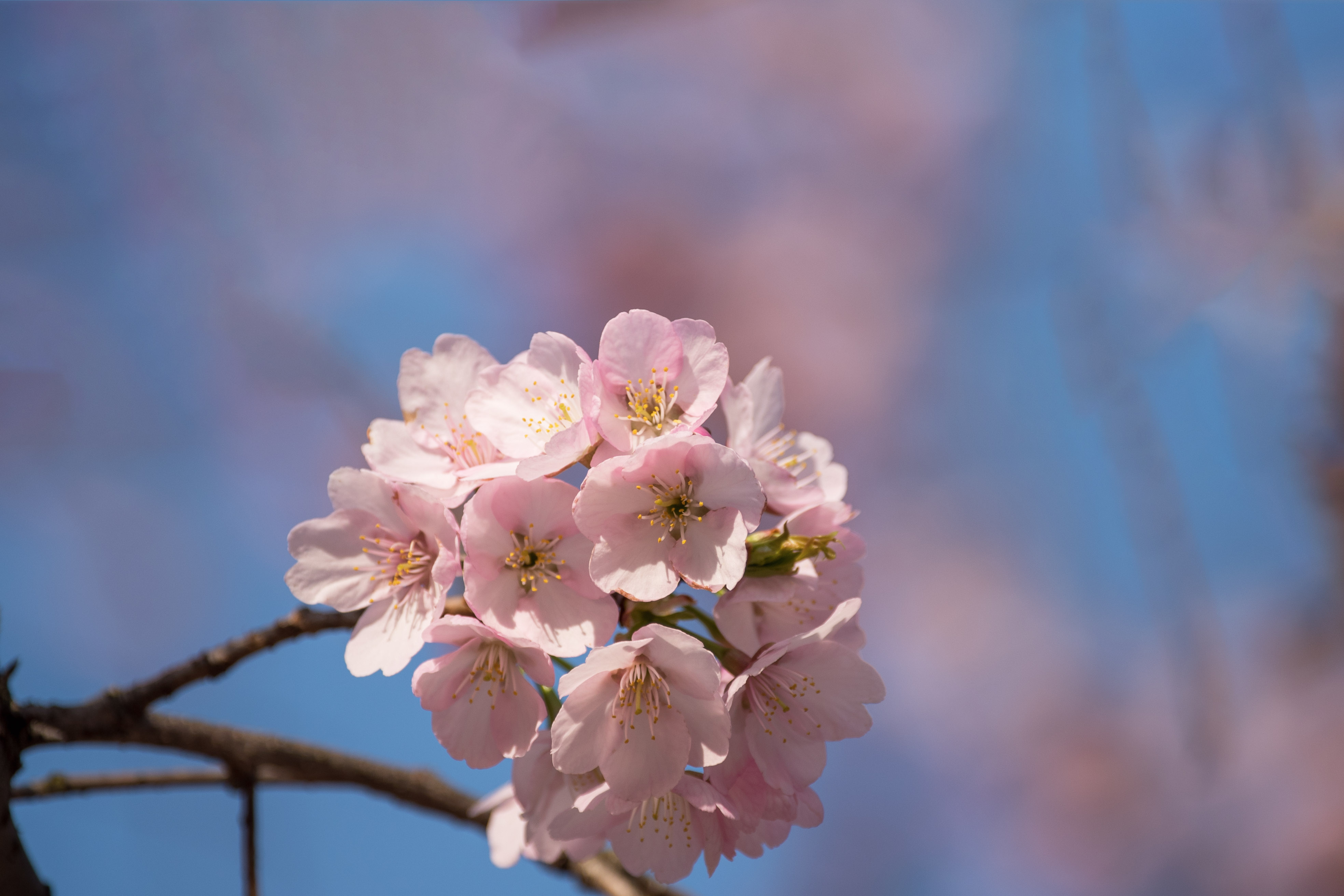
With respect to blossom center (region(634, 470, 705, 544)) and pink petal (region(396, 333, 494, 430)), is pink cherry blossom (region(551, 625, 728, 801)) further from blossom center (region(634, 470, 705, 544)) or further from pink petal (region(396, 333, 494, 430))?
pink petal (region(396, 333, 494, 430))

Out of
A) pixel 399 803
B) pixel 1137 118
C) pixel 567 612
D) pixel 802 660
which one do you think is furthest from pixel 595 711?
pixel 1137 118

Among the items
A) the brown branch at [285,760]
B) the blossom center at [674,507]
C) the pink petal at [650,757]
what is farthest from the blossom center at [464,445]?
the brown branch at [285,760]

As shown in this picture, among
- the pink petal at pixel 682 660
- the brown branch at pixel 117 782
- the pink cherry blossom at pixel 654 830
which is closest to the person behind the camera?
the pink petal at pixel 682 660

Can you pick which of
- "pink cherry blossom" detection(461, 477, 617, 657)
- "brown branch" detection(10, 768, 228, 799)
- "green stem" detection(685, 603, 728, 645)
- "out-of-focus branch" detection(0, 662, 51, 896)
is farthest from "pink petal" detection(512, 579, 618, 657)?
"brown branch" detection(10, 768, 228, 799)

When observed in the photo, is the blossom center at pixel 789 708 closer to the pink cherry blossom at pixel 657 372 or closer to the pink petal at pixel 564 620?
the pink petal at pixel 564 620

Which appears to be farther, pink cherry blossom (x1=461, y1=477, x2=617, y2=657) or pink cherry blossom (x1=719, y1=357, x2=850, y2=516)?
pink cherry blossom (x1=719, y1=357, x2=850, y2=516)

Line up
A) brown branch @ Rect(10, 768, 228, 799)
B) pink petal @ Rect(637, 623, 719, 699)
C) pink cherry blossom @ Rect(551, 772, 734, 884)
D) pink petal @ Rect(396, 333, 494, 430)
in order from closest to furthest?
pink petal @ Rect(637, 623, 719, 699) < pink cherry blossom @ Rect(551, 772, 734, 884) < pink petal @ Rect(396, 333, 494, 430) < brown branch @ Rect(10, 768, 228, 799)

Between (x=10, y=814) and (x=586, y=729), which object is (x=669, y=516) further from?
(x=10, y=814)
